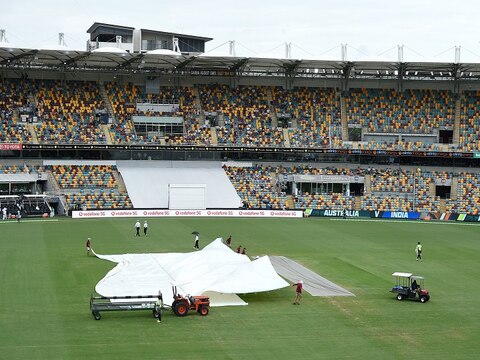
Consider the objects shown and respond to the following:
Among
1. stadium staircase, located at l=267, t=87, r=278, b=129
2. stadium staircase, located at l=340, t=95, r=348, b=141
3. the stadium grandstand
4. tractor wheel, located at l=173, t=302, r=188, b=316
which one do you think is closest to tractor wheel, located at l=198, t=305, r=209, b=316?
tractor wheel, located at l=173, t=302, r=188, b=316

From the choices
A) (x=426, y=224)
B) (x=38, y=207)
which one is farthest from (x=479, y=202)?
(x=38, y=207)

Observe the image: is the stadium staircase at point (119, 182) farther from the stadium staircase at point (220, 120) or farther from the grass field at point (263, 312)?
the grass field at point (263, 312)

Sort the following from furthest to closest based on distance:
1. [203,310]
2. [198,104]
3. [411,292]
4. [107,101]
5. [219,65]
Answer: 1. [198,104]
2. [219,65]
3. [107,101]
4. [411,292]
5. [203,310]

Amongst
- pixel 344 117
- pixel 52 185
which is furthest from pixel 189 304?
pixel 344 117

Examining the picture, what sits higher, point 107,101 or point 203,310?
point 107,101

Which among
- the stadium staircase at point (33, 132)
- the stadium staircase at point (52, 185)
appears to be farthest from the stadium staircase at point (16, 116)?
the stadium staircase at point (52, 185)

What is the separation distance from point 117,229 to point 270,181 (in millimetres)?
23957

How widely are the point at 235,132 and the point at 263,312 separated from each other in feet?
170

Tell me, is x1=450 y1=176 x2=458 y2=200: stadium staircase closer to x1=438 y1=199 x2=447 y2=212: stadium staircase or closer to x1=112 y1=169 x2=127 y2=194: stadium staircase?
x1=438 y1=199 x2=447 y2=212: stadium staircase

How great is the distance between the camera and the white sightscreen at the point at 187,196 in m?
75.2

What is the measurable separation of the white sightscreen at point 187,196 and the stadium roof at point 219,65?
13.3 m

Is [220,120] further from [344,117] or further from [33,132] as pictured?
[33,132]

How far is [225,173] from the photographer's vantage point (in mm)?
80938

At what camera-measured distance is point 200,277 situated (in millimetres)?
36406
